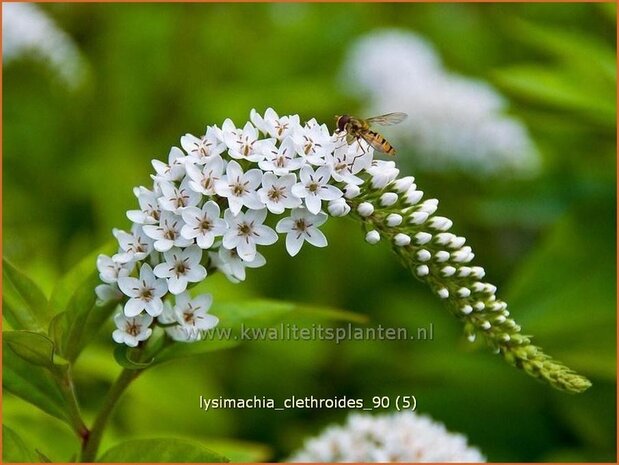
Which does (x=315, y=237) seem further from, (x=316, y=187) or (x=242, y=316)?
(x=242, y=316)

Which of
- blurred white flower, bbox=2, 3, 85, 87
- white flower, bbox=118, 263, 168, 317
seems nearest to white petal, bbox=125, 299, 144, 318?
white flower, bbox=118, 263, 168, 317

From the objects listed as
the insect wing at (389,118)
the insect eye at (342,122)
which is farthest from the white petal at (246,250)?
the insect wing at (389,118)

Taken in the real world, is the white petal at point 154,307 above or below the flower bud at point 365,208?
below

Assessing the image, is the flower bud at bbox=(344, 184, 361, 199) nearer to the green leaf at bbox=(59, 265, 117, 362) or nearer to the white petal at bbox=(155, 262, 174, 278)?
the white petal at bbox=(155, 262, 174, 278)

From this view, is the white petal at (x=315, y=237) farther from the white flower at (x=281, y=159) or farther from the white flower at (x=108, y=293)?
the white flower at (x=108, y=293)

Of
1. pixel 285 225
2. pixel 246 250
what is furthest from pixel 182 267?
pixel 285 225

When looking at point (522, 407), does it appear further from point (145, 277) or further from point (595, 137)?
point (145, 277)
